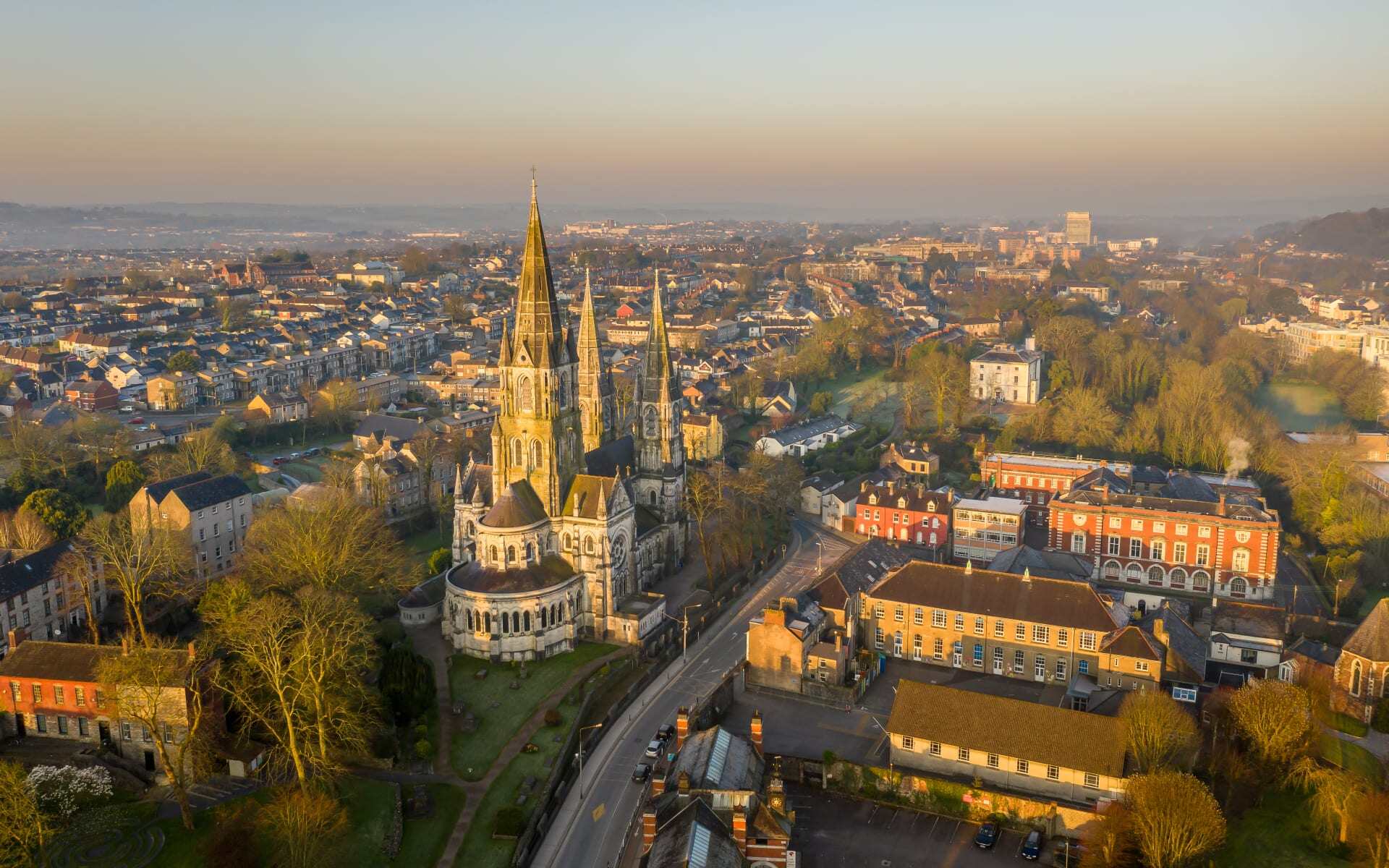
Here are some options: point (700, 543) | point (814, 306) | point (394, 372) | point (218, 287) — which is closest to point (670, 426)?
point (700, 543)

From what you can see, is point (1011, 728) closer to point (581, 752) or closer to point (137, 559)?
point (581, 752)

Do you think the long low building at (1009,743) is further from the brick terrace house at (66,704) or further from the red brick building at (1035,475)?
the red brick building at (1035,475)

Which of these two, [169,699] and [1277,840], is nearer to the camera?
[1277,840]

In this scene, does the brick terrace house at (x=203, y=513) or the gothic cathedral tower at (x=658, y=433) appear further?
the gothic cathedral tower at (x=658, y=433)

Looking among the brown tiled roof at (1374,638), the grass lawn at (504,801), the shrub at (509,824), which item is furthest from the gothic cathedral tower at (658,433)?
the brown tiled roof at (1374,638)

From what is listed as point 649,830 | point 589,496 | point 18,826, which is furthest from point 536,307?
point 18,826

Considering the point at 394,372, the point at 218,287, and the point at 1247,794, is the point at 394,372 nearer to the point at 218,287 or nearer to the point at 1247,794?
the point at 218,287
